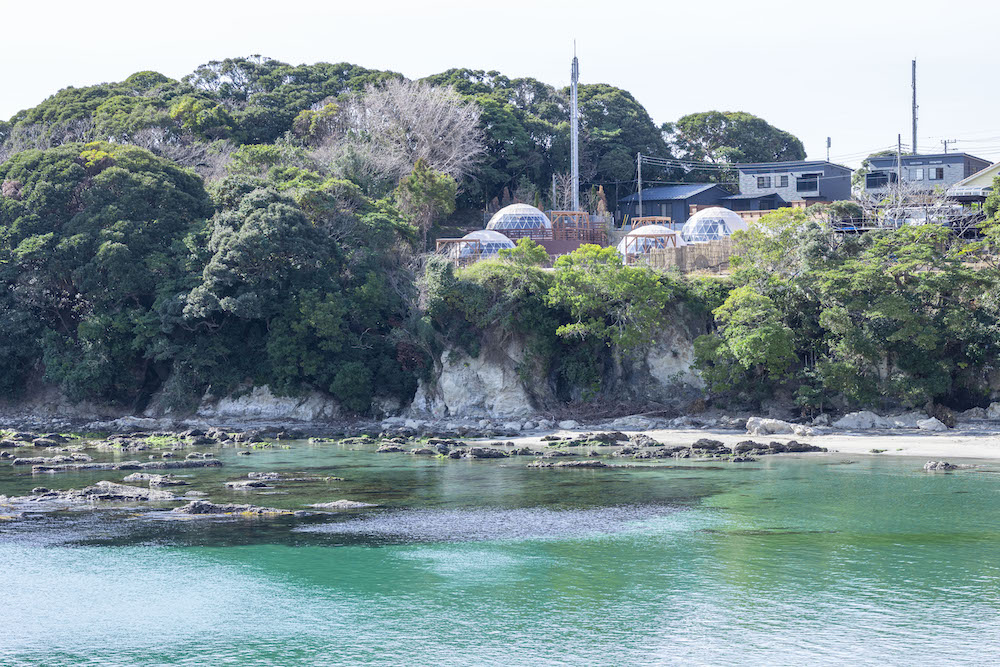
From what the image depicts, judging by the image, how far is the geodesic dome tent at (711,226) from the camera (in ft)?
220

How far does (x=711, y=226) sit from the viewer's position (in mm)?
67750

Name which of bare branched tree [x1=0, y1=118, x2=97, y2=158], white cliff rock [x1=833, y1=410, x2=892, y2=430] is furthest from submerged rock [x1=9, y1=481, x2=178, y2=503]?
bare branched tree [x1=0, y1=118, x2=97, y2=158]

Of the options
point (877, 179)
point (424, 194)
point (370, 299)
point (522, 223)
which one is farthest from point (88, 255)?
point (877, 179)

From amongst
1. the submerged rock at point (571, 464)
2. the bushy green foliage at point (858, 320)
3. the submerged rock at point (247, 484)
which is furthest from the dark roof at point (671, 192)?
the submerged rock at point (247, 484)

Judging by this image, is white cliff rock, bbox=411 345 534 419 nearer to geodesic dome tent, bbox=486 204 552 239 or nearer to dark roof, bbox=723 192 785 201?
geodesic dome tent, bbox=486 204 552 239

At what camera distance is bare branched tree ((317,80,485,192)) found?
246ft

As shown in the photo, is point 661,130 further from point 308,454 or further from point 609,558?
point 609,558

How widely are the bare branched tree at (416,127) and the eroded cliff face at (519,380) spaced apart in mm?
22966

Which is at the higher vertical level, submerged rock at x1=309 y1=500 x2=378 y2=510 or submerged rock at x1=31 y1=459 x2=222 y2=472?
submerged rock at x1=31 y1=459 x2=222 y2=472

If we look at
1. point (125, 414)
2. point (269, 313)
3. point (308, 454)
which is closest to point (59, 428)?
point (125, 414)

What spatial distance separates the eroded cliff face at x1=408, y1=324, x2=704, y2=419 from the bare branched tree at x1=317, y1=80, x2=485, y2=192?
23.0 meters

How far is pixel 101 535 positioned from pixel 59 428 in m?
27.3

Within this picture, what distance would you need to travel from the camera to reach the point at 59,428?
5381 centimetres

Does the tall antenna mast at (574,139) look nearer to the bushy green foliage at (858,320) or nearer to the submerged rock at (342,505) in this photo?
the bushy green foliage at (858,320)
